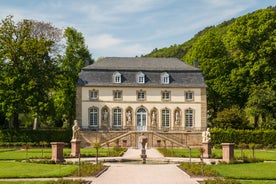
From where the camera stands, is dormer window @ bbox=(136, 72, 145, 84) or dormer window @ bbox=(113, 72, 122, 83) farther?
dormer window @ bbox=(136, 72, 145, 84)

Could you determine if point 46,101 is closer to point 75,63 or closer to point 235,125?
point 75,63

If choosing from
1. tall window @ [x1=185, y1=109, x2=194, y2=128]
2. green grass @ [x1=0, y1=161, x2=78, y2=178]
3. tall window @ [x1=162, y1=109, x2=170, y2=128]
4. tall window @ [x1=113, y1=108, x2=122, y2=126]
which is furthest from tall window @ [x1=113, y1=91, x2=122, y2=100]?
green grass @ [x1=0, y1=161, x2=78, y2=178]

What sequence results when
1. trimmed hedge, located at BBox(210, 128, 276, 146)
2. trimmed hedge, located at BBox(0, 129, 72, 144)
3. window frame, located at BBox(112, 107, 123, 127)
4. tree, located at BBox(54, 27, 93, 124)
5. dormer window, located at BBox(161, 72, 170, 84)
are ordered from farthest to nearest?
tree, located at BBox(54, 27, 93, 124) → dormer window, located at BBox(161, 72, 170, 84) → window frame, located at BBox(112, 107, 123, 127) → trimmed hedge, located at BBox(0, 129, 72, 144) → trimmed hedge, located at BBox(210, 128, 276, 146)

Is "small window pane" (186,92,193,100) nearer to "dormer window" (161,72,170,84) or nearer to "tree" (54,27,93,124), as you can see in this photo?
"dormer window" (161,72,170,84)

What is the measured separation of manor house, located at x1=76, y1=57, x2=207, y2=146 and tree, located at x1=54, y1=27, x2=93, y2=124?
12.5 feet

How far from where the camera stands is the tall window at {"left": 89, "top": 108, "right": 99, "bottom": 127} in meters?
48.9

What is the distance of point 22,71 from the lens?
46156 mm

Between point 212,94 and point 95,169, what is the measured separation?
3528 centimetres

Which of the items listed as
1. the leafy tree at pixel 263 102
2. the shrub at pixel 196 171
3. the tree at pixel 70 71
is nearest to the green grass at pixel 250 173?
the shrub at pixel 196 171

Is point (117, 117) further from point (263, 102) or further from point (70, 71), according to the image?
point (263, 102)

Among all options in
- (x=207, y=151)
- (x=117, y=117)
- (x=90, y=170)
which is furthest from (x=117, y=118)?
(x=90, y=170)

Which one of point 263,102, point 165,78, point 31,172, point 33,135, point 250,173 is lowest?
point 250,173

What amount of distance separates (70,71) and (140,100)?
10.1 m

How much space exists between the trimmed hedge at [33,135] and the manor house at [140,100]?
265 centimetres
